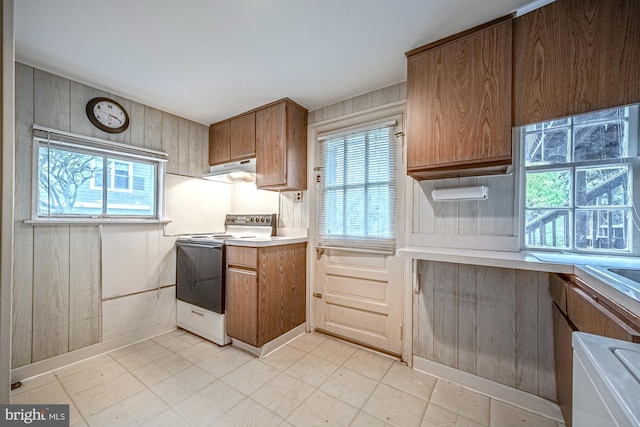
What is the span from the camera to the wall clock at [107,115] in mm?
2133

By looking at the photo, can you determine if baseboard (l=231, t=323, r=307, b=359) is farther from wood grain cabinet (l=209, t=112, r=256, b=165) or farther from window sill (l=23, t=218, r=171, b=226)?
wood grain cabinet (l=209, t=112, r=256, b=165)

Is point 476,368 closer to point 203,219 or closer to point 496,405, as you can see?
point 496,405

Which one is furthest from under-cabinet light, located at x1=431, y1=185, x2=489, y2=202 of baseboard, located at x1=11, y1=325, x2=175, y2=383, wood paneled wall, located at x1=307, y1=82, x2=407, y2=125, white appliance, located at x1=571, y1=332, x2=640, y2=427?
baseboard, located at x1=11, y1=325, x2=175, y2=383

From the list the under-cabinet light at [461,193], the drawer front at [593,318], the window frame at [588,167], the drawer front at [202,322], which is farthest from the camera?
the drawer front at [202,322]

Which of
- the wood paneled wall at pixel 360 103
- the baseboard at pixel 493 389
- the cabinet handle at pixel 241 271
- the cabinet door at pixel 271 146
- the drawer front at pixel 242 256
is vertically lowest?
the baseboard at pixel 493 389

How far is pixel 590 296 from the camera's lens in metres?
0.96

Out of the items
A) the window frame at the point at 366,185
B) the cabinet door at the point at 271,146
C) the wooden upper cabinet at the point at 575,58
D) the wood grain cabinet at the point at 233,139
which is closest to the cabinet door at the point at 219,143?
→ the wood grain cabinet at the point at 233,139

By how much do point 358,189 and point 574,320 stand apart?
1.63 m

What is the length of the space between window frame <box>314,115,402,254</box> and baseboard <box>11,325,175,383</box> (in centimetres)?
194

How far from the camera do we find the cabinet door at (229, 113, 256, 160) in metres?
2.64

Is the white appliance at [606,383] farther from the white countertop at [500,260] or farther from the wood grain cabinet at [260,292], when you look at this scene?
the wood grain cabinet at [260,292]

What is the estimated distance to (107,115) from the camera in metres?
2.22

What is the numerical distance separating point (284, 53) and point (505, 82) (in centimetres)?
140

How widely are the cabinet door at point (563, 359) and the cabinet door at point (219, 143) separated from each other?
119 inches
